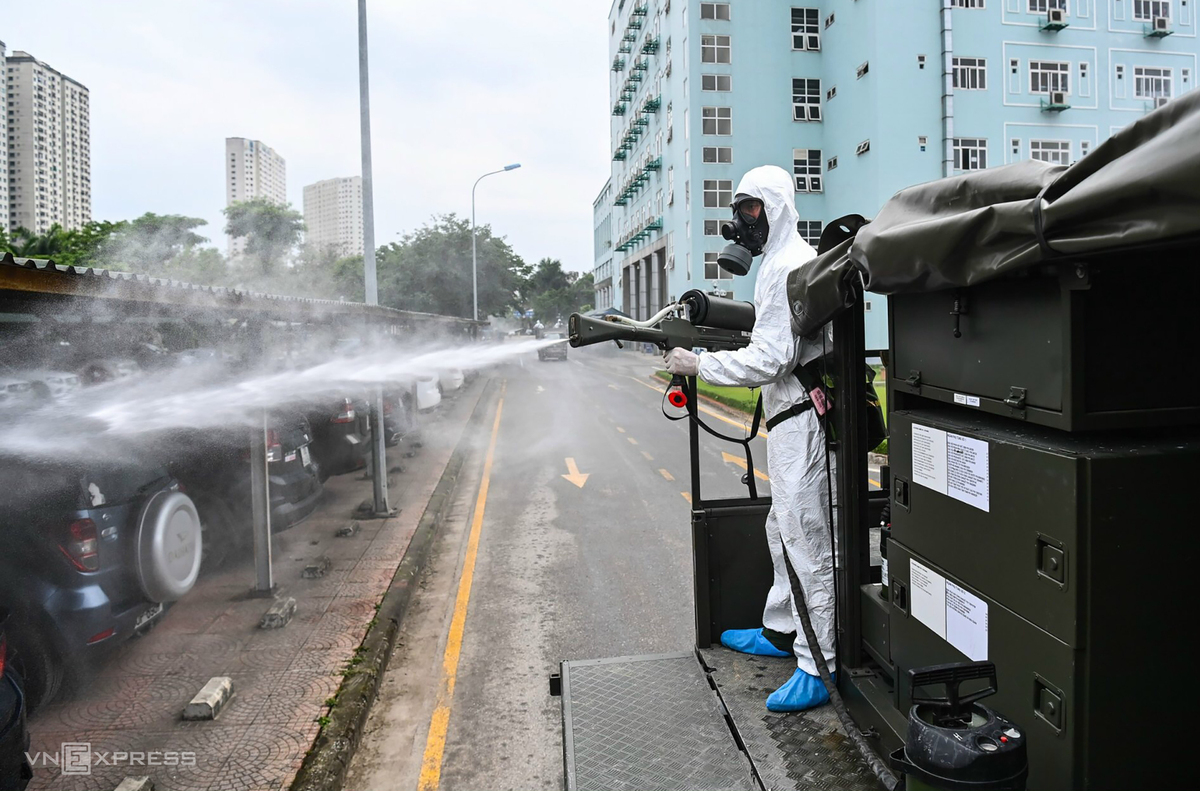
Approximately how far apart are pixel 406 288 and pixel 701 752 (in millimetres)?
42823

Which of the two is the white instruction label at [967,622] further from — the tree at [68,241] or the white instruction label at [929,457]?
the tree at [68,241]

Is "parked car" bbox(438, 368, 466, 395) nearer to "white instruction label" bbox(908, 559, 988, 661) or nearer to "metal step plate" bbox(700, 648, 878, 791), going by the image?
"metal step plate" bbox(700, 648, 878, 791)

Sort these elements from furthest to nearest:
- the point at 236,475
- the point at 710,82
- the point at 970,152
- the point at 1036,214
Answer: the point at 710,82 < the point at 970,152 < the point at 236,475 < the point at 1036,214

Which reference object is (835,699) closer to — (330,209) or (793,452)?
(793,452)

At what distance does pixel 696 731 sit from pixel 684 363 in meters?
1.48

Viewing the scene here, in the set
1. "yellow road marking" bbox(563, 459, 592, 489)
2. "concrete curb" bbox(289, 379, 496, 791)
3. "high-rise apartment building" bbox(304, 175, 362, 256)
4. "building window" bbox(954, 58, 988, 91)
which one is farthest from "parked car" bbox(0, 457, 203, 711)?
"high-rise apartment building" bbox(304, 175, 362, 256)

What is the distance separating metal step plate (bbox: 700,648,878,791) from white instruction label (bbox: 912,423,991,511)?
3.30ft

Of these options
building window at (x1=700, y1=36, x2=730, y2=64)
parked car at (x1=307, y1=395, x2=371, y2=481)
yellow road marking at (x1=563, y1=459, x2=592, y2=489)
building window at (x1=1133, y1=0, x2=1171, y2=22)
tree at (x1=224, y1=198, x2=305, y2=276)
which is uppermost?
building window at (x1=700, y1=36, x2=730, y2=64)

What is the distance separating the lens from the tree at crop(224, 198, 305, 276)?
38062 mm

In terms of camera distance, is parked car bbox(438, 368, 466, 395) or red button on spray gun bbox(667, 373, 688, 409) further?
parked car bbox(438, 368, 466, 395)

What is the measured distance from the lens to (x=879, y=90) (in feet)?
109

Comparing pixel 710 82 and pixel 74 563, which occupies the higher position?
pixel 710 82

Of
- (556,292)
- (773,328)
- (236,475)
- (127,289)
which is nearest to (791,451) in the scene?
(773,328)

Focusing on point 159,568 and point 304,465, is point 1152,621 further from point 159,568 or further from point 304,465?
point 304,465
